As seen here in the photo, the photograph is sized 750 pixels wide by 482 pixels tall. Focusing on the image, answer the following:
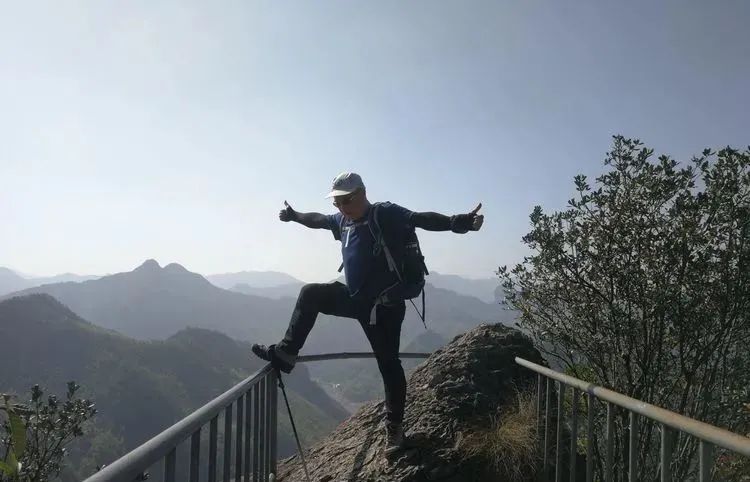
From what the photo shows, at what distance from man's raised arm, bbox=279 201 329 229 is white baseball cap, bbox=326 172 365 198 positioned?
30.4 inches

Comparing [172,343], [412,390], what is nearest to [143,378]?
[172,343]

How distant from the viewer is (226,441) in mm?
3441

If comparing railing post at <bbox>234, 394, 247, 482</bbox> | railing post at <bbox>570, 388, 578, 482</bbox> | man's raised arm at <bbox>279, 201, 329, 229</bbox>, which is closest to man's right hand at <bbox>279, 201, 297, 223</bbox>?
man's raised arm at <bbox>279, 201, 329, 229</bbox>

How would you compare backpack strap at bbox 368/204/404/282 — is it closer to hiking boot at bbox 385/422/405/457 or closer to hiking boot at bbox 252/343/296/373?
hiking boot at bbox 252/343/296/373

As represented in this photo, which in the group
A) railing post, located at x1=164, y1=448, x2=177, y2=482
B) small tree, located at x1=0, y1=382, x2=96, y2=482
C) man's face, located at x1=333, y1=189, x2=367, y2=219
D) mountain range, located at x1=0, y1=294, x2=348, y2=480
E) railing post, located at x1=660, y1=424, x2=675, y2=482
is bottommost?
mountain range, located at x1=0, y1=294, x2=348, y2=480

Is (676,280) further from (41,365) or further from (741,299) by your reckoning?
(41,365)

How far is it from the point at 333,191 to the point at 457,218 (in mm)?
1212

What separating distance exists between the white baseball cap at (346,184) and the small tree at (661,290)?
8.49ft

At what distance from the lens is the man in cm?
482

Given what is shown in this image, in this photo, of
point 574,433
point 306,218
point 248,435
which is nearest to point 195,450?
point 248,435

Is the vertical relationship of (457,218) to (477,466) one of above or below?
above

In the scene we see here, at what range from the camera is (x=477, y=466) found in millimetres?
4555

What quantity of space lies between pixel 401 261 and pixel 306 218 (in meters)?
1.54

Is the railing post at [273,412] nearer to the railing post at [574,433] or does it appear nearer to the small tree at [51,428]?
the railing post at [574,433]
